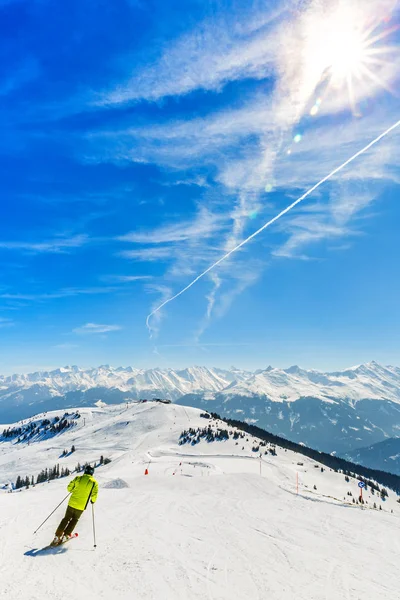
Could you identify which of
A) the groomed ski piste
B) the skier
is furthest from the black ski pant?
the groomed ski piste

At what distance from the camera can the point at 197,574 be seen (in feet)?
31.7

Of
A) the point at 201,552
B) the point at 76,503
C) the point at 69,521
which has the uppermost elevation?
the point at 76,503

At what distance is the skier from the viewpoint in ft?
38.3

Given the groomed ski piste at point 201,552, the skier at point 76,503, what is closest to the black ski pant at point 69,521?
the skier at point 76,503

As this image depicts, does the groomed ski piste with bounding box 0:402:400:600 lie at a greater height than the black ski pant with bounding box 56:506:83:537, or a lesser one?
lesser

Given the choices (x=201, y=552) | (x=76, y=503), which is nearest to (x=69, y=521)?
(x=76, y=503)

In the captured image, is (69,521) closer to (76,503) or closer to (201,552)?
(76,503)

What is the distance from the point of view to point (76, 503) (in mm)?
12195

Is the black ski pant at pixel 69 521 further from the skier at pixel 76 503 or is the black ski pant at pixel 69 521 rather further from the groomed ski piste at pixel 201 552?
the groomed ski piste at pixel 201 552

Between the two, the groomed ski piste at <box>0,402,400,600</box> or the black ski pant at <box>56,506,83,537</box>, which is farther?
the black ski pant at <box>56,506,83,537</box>

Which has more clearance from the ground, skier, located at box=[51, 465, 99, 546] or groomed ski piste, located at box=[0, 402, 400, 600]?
skier, located at box=[51, 465, 99, 546]

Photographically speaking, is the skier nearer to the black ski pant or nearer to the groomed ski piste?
the black ski pant

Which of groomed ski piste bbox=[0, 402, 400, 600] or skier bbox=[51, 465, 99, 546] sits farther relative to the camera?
skier bbox=[51, 465, 99, 546]

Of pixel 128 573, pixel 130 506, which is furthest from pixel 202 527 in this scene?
pixel 128 573
